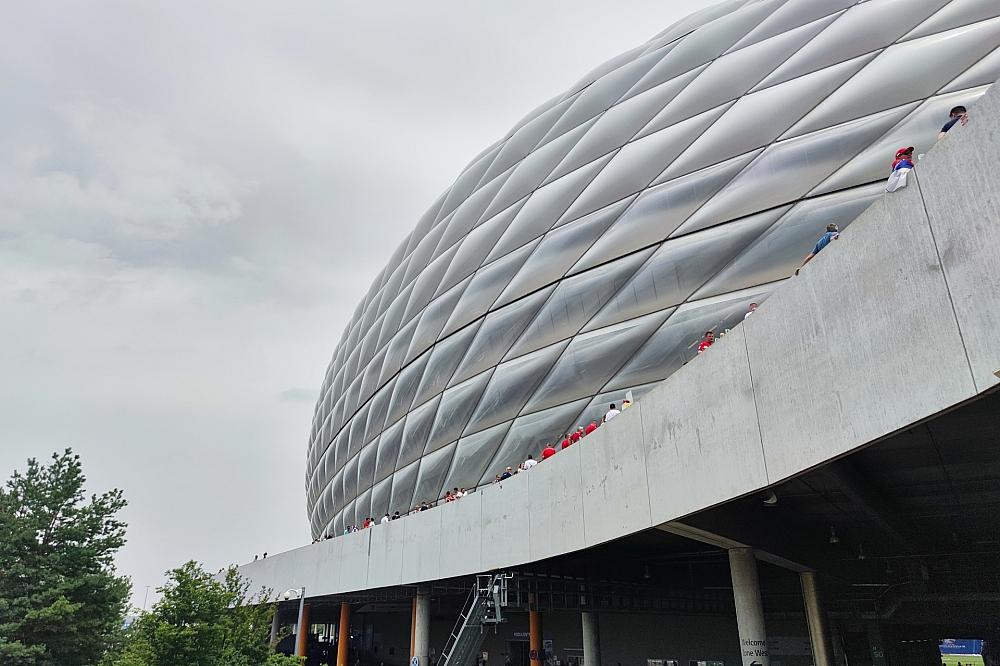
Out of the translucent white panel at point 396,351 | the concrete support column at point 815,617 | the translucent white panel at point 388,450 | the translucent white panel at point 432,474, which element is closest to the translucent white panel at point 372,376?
the translucent white panel at point 396,351

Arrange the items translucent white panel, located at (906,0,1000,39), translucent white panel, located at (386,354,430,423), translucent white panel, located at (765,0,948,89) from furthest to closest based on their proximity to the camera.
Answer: translucent white panel, located at (386,354,430,423) → translucent white panel, located at (765,0,948,89) → translucent white panel, located at (906,0,1000,39)

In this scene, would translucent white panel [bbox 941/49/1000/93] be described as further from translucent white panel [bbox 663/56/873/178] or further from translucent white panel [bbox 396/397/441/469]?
translucent white panel [bbox 396/397/441/469]

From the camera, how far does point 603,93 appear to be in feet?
89.5

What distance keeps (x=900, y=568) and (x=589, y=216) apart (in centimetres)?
1514

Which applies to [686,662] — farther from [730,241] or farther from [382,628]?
[382,628]

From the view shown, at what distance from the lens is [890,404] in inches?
232

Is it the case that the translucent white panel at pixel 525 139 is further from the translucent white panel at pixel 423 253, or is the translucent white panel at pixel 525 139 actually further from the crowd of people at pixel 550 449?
the crowd of people at pixel 550 449

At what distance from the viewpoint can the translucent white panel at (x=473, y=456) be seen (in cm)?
2408

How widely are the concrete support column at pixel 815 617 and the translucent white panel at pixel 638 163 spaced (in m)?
12.7

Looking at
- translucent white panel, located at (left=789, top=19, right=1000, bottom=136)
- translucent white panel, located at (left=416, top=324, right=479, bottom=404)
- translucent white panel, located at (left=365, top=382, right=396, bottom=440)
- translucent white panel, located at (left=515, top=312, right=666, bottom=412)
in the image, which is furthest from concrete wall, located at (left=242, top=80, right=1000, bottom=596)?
translucent white panel, located at (left=365, top=382, right=396, bottom=440)

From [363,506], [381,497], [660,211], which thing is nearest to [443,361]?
[381,497]

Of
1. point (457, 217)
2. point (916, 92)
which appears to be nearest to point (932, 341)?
point (916, 92)

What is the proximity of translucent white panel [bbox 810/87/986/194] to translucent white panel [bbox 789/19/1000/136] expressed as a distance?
0.60 meters

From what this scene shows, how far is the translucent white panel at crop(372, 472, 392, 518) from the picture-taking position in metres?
32.6
